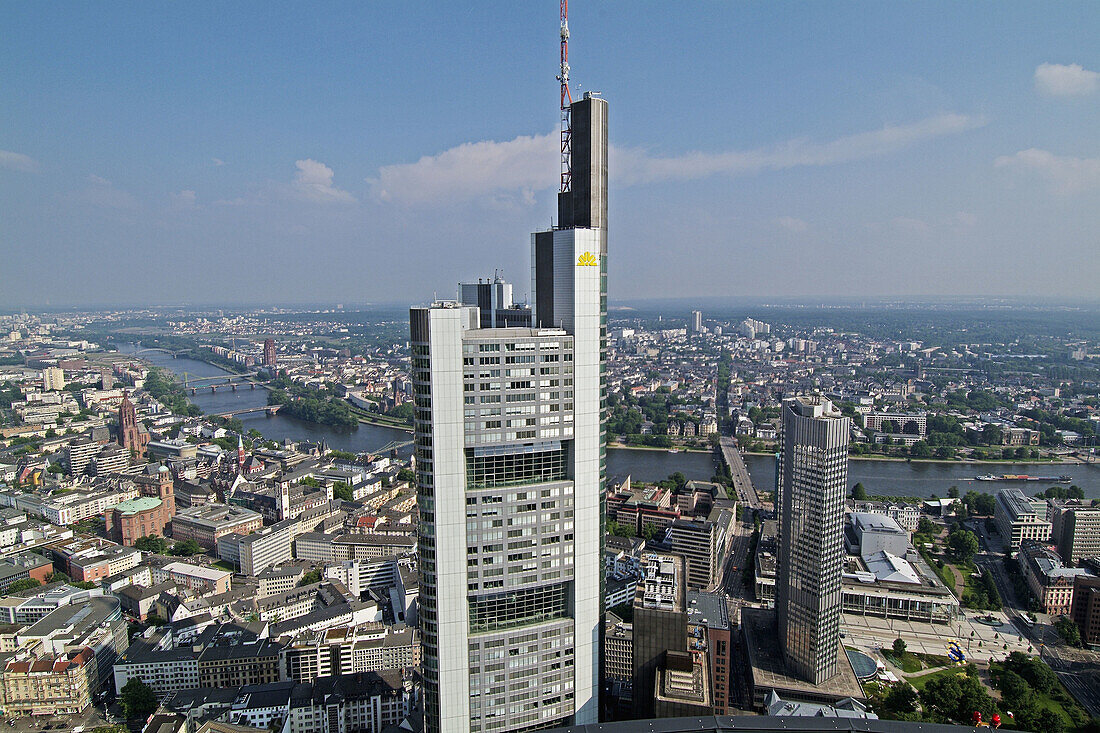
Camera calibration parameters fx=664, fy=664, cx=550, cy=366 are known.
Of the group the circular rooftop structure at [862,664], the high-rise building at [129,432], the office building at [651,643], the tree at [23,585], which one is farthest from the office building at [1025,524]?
the high-rise building at [129,432]

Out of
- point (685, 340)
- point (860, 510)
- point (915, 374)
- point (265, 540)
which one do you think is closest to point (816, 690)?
point (860, 510)

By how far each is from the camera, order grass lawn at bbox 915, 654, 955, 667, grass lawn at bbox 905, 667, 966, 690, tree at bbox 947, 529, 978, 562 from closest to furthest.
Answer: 1. grass lawn at bbox 905, 667, 966, 690
2. grass lawn at bbox 915, 654, 955, 667
3. tree at bbox 947, 529, 978, 562

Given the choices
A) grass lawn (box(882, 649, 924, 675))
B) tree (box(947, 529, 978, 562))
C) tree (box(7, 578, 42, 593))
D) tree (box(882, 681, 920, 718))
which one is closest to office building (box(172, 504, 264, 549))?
tree (box(7, 578, 42, 593))

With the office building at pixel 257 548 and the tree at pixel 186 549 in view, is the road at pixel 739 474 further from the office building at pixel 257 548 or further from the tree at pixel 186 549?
the tree at pixel 186 549

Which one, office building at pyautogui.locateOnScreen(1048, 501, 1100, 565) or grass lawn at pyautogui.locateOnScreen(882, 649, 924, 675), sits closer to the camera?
grass lawn at pyautogui.locateOnScreen(882, 649, 924, 675)

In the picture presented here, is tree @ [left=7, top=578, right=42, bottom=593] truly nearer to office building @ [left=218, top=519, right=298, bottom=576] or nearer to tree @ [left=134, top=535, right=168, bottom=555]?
tree @ [left=134, top=535, right=168, bottom=555]

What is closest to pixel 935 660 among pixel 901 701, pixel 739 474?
pixel 901 701

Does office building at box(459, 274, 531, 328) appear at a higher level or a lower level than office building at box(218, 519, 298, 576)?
higher
